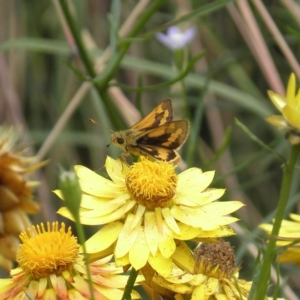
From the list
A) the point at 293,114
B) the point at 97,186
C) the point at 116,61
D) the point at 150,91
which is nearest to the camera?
the point at 293,114

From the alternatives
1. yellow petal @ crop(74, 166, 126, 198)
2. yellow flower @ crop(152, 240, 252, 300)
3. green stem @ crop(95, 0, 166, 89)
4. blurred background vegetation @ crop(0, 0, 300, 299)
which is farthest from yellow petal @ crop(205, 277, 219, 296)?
blurred background vegetation @ crop(0, 0, 300, 299)

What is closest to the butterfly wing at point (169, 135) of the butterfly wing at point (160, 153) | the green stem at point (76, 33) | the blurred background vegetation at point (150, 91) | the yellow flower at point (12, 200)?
the butterfly wing at point (160, 153)

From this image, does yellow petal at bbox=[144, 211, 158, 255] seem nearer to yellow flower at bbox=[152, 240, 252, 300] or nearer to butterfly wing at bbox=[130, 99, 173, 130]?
yellow flower at bbox=[152, 240, 252, 300]

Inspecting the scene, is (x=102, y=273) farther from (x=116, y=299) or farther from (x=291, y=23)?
(x=291, y=23)

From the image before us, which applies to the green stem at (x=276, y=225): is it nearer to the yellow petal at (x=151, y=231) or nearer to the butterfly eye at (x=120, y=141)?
the yellow petal at (x=151, y=231)

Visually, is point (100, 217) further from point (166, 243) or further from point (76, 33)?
point (76, 33)

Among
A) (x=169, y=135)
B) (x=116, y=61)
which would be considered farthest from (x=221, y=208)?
(x=116, y=61)

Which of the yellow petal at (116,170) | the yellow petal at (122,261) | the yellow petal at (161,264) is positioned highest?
the yellow petal at (116,170)
